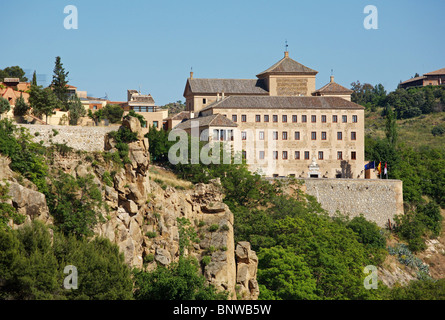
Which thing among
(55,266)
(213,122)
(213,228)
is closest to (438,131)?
(213,122)

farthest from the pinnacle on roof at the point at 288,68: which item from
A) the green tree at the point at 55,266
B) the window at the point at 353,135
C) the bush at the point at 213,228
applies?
the green tree at the point at 55,266

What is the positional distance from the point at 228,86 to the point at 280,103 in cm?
933

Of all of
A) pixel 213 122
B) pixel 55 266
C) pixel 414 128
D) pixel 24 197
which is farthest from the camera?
pixel 414 128

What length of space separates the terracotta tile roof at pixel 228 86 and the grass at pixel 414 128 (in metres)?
29.9

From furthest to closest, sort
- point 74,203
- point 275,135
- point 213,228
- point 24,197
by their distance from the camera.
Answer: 1. point 275,135
2. point 213,228
3. point 74,203
4. point 24,197

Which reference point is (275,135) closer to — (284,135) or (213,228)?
(284,135)

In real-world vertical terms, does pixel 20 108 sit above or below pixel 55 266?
above

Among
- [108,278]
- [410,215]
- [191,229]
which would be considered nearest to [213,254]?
[191,229]

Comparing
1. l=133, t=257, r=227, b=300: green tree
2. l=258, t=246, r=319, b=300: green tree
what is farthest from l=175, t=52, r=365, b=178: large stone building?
l=133, t=257, r=227, b=300: green tree

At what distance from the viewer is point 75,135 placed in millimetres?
41531

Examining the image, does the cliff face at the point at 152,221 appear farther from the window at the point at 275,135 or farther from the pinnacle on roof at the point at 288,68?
the pinnacle on roof at the point at 288,68

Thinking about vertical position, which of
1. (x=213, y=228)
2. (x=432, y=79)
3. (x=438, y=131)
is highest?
(x=432, y=79)

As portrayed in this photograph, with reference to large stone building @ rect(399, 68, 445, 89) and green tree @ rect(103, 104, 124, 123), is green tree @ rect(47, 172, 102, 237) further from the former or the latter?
large stone building @ rect(399, 68, 445, 89)

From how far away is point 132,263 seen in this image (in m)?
37.1
